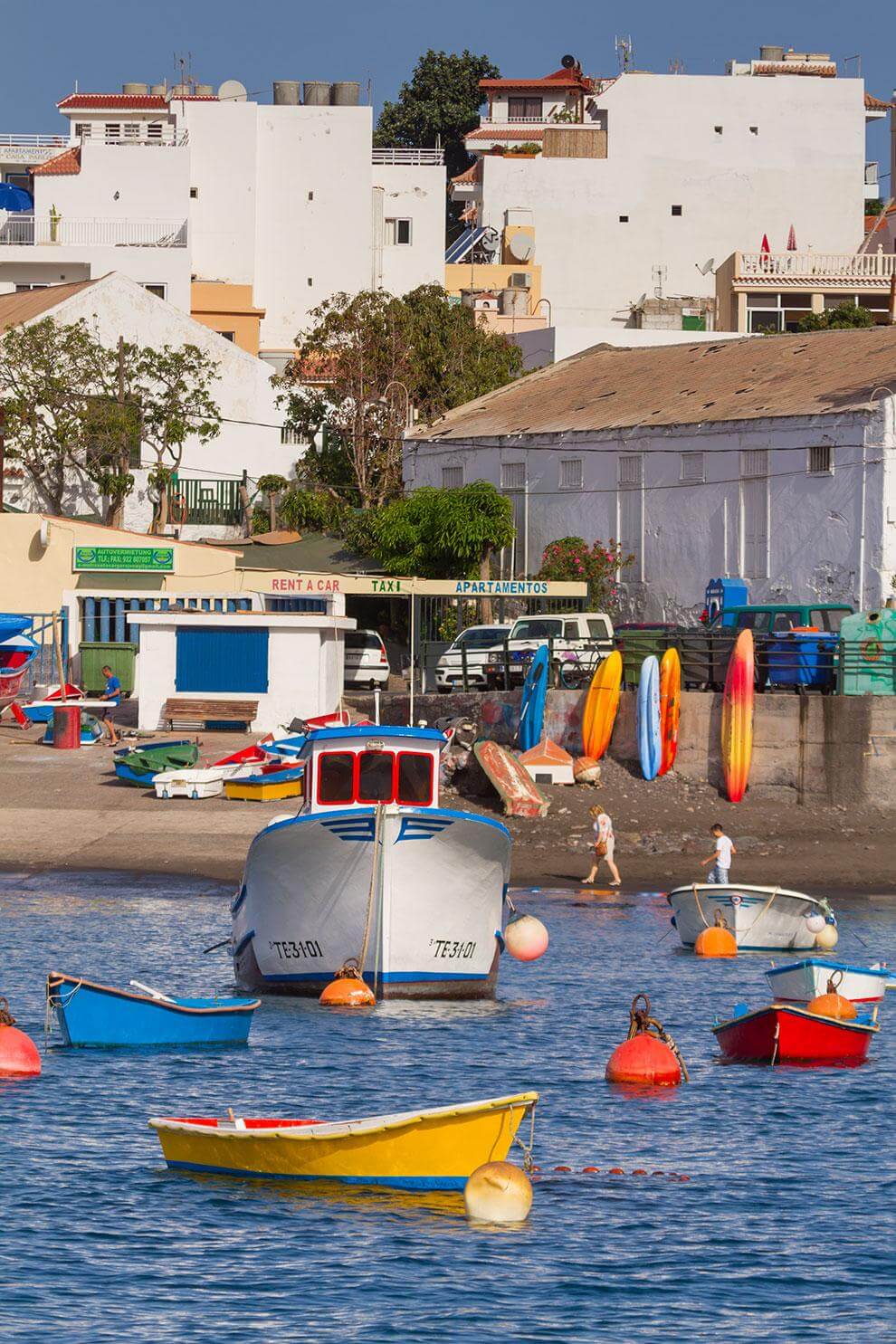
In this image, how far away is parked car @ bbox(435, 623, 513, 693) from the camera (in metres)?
48.7

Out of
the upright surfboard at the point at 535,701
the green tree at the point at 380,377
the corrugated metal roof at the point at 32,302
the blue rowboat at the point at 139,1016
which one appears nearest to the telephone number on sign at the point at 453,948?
the blue rowboat at the point at 139,1016

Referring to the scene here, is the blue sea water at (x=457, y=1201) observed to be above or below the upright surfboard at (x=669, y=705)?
below

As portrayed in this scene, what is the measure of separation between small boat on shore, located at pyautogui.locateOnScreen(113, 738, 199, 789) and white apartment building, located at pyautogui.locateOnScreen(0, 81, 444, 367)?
4258 centimetres

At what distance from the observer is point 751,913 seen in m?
33.4

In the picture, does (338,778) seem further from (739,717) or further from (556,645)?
(556,645)

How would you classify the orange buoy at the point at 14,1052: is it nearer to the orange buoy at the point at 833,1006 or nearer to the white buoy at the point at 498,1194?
the white buoy at the point at 498,1194

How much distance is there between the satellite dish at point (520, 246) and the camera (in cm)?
9281

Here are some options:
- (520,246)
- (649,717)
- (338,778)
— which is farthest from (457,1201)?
(520,246)

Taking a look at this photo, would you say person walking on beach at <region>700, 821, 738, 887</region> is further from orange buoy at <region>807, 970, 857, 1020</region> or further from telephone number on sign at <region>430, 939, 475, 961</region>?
telephone number on sign at <region>430, 939, 475, 961</region>

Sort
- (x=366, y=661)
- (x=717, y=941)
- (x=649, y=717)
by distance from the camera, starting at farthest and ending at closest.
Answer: (x=366, y=661)
(x=649, y=717)
(x=717, y=941)

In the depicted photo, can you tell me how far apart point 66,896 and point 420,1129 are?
18.2m

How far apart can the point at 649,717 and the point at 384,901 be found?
17536mm

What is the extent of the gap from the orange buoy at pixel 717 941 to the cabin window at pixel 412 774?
23.9 feet

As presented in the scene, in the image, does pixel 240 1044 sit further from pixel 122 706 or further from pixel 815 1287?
pixel 122 706
